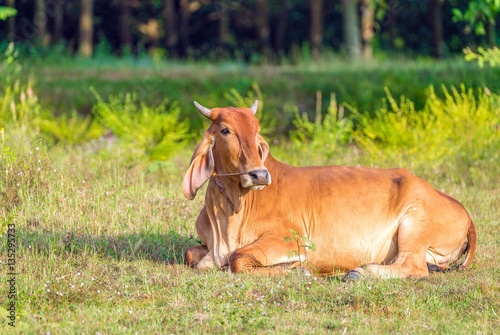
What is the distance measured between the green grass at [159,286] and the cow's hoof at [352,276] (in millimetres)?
88

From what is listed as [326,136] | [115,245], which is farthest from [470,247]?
[326,136]

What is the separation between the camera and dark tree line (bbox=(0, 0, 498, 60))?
2745 centimetres

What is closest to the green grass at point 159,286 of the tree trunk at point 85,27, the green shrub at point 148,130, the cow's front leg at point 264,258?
the cow's front leg at point 264,258

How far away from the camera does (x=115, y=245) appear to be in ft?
24.7

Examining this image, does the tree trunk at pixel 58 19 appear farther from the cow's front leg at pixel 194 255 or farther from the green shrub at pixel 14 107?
the cow's front leg at pixel 194 255

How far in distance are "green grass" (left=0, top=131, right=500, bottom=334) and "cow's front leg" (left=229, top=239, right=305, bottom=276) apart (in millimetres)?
126

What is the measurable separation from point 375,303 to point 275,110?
8.41 m

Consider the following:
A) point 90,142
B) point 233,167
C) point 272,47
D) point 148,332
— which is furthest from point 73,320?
point 272,47

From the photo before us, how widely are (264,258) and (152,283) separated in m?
0.82

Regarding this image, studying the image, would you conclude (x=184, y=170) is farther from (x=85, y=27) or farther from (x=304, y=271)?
(x=85, y=27)

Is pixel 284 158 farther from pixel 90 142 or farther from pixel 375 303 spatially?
pixel 375 303

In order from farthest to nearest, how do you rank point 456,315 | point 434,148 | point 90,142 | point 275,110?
point 275,110 < point 90,142 < point 434,148 < point 456,315

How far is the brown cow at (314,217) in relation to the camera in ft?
22.1

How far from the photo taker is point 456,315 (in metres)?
5.94
